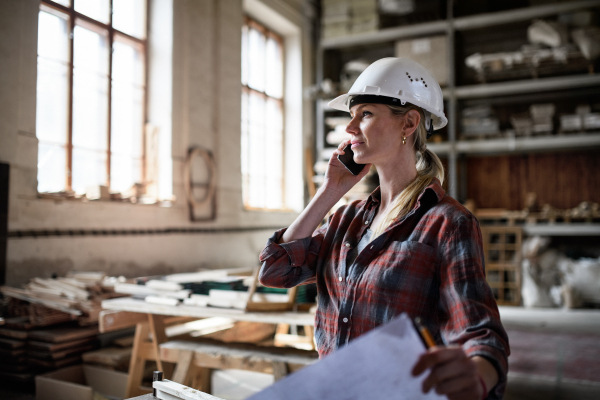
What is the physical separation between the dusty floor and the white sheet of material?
308 cm

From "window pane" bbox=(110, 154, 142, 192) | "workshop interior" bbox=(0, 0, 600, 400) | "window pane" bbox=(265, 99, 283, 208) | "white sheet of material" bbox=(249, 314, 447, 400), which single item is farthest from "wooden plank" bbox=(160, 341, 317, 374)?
"window pane" bbox=(265, 99, 283, 208)

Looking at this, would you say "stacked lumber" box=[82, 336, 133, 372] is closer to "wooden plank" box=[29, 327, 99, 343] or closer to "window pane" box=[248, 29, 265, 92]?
"wooden plank" box=[29, 327, 99, 343]

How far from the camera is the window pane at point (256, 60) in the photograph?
8.00 meters

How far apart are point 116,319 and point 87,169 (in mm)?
2313

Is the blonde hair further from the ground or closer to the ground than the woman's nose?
closer to the ground

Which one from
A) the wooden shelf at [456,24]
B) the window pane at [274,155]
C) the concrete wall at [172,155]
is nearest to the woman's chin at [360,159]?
the concrete wall at [172,155]

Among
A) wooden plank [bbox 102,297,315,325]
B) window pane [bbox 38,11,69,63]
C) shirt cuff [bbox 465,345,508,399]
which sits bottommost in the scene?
wooden plank [bbox 102,297,315,325]

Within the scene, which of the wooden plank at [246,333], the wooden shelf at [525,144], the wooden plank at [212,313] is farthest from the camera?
the wooden shelf at [525,144]

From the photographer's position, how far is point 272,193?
8.56 meters

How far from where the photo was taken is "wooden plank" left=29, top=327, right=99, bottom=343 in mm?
3570

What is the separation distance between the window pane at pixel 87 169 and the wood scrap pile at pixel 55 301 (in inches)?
49.7

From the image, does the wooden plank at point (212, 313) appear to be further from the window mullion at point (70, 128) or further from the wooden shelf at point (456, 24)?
the wooden shelf at point (456, 24)

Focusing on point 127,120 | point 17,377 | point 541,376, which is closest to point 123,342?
point 17,377

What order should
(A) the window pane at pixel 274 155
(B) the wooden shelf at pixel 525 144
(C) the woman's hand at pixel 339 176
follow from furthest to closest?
1. (A) the window pane at pixel 274 155
2. (B) the wooden shelf at pixel 525 144
3. (C) the woman's hand at pixel 339 176
